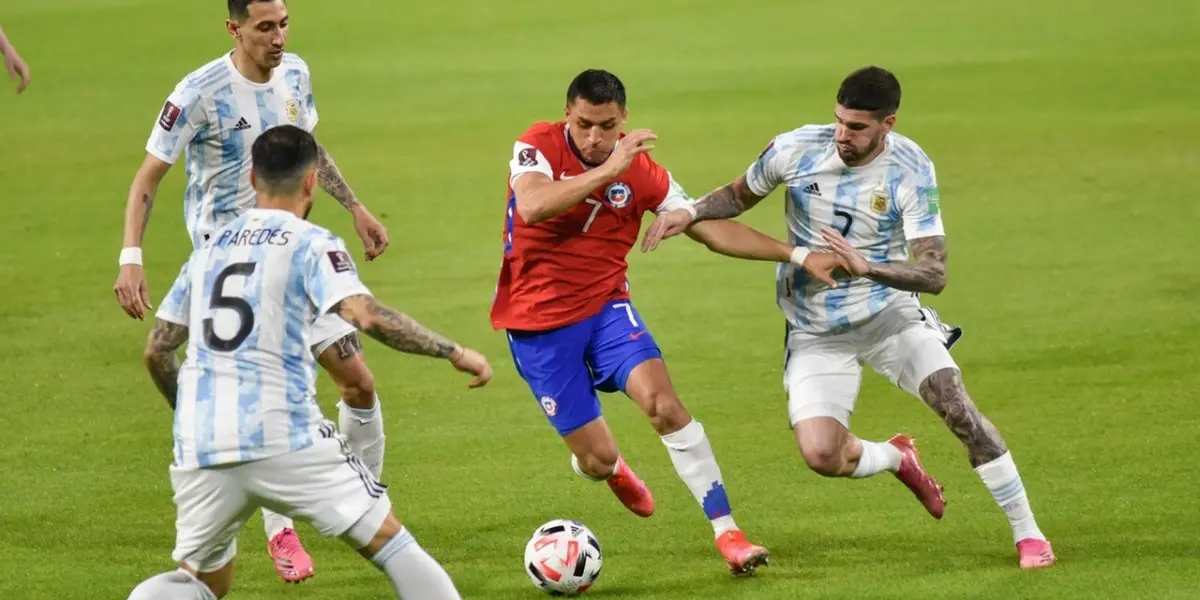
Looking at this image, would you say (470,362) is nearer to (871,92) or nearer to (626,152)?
(626,152)

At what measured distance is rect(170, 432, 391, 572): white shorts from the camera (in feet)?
18.5

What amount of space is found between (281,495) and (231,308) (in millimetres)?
622

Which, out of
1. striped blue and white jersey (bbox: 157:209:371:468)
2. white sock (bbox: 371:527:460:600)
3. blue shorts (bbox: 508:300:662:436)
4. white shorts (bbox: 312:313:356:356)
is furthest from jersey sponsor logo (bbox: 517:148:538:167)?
white sock (bbox: 371:527:460:600)

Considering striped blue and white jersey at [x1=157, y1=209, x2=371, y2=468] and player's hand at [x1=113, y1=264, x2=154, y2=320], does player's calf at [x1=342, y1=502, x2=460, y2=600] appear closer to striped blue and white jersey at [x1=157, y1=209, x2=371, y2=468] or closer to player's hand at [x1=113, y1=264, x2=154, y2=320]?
striped blue and white jersey at [x1=157, y1=209, x2=371, y2=468]

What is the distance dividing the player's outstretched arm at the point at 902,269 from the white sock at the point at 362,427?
2.20 meters

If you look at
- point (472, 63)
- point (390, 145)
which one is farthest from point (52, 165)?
point (472, 63)

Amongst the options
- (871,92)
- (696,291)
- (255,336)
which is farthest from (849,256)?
(696,291)

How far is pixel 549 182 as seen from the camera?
7.60 meters

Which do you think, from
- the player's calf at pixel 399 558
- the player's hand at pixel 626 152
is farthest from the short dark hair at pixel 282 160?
the player's hand at pixel 626 152

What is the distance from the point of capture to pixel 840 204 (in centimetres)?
785

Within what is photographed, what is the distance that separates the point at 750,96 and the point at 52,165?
857 centimetres

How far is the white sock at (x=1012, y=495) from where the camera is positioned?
23.8 feet

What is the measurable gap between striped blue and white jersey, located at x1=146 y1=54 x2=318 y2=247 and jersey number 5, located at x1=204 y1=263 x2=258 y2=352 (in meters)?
2.35

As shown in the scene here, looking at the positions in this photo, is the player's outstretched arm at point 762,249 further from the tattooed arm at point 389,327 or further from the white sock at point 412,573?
the white sock at point 412,573
